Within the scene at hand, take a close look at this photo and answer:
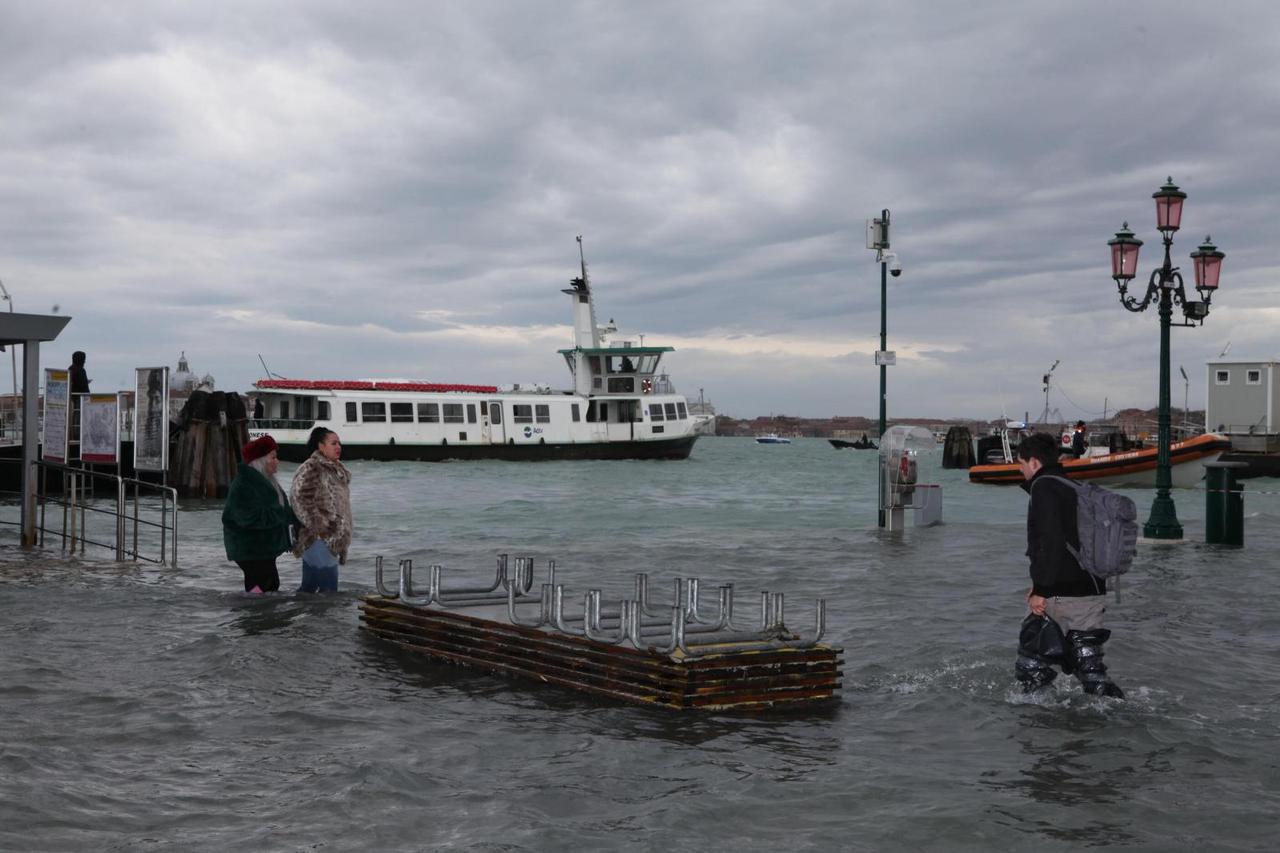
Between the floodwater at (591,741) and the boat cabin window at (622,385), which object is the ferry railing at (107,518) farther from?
the boat cabin window at (622,385)

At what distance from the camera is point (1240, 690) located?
8.09 metres

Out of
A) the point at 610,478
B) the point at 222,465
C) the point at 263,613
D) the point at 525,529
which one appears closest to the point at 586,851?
the point at 263,613

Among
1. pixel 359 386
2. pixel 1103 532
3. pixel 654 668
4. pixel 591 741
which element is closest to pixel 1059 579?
pixel 1103 532

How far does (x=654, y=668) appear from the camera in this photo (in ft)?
23.4

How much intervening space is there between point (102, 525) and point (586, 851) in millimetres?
19790

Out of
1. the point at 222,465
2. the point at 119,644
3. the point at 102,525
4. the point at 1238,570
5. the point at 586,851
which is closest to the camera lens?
the point at 586,851

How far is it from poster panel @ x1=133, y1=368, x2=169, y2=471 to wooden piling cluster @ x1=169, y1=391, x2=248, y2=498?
42.5ft

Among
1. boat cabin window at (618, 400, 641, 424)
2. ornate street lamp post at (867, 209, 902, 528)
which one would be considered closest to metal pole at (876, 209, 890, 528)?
ornate street lamp post at (867, 209, 902, 528)

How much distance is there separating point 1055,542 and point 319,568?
6.33m

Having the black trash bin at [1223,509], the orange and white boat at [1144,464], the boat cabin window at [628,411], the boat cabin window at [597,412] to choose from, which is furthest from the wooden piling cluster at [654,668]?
the boat cabin window at [628,411]

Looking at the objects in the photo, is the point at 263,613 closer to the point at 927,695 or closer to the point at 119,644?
the point at 119,644

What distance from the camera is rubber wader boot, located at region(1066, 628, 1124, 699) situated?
678cm

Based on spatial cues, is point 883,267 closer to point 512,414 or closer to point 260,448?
point 260,448

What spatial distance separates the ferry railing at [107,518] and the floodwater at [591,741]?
3.95 feet
